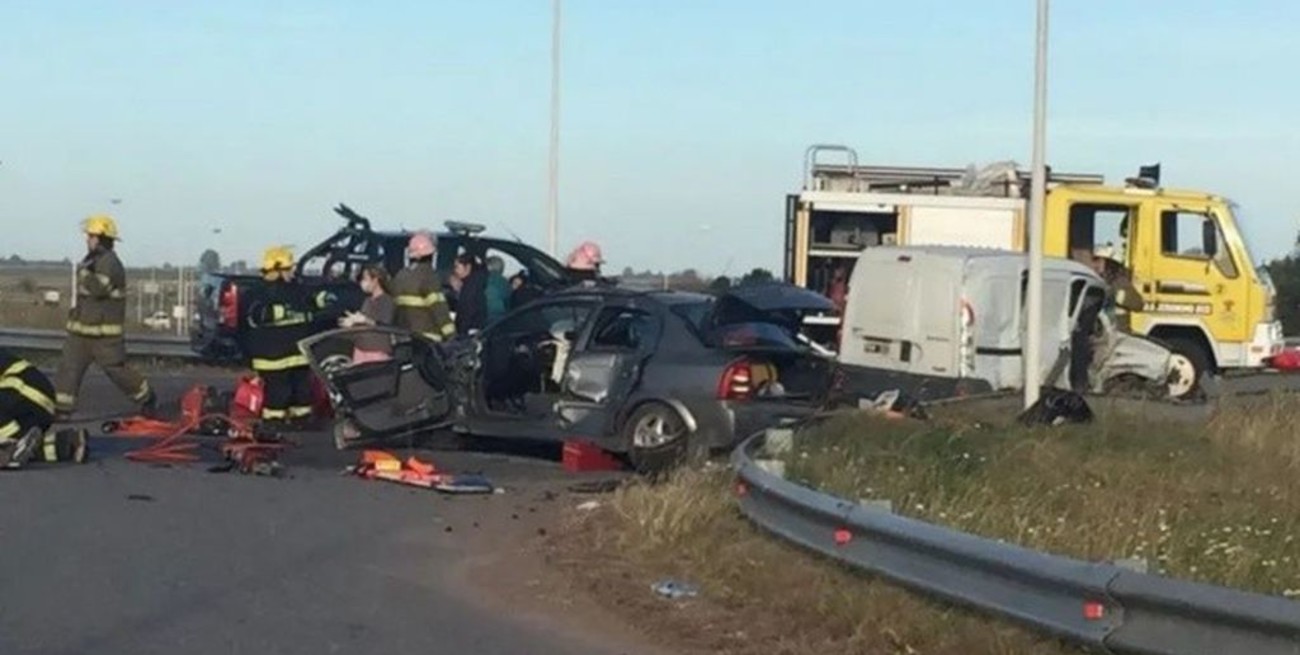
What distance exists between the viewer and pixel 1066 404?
1650 centimetres

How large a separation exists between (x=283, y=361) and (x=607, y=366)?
346 cm

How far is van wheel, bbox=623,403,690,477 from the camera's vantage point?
16.2 meters

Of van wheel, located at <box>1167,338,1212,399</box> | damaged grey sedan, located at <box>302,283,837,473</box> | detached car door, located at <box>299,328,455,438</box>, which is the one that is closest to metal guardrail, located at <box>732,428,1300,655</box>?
damaged grey sedan, located at <box>302,283,837,473</box>

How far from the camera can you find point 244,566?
11.3 metres

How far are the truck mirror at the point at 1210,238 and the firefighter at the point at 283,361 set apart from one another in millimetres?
9634

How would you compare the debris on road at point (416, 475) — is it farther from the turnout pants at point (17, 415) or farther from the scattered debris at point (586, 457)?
the turnout pants at point (17, 415)

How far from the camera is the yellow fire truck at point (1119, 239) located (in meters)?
23.2

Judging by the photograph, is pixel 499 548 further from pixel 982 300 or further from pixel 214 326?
pixel 214 326

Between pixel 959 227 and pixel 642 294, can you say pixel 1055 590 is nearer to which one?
pixel 642 294

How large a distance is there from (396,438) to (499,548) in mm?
5855

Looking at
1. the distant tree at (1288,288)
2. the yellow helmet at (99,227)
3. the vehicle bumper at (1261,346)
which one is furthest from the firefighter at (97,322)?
the distant tree at (1288,288)

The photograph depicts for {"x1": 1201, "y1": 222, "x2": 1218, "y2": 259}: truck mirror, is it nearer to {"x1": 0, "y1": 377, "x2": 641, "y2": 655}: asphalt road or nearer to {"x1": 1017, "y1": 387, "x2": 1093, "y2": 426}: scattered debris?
{"x1": 1017, "y1": 387, "x2": 1093, "y2": 426}: scattered debris

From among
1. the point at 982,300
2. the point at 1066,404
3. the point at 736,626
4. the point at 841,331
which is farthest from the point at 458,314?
the point at 736,626

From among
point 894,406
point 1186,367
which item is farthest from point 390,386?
point 1186,367
